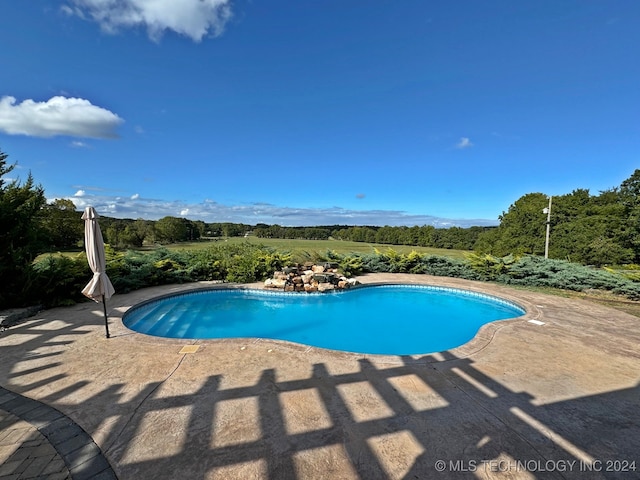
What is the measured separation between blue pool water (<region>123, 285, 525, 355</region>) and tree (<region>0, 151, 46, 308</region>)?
263 centimetres

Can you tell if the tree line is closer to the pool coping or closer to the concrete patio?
the concrete patio

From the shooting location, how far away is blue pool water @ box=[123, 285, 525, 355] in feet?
22.1

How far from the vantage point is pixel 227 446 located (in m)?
2.46

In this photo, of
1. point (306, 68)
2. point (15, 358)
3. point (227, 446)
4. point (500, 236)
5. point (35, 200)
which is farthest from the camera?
point (500, 236)

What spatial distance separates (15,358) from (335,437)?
17.3 ft

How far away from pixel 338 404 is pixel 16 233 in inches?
357

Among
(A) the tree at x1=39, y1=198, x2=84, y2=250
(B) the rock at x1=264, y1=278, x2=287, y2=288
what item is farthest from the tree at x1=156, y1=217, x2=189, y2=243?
(B) the rock at x1=264, y1=278, x2=287, y2=288

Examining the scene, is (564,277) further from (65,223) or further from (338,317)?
(65,223)

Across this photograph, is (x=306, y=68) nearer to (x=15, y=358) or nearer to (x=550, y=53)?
(x=550, y=53)

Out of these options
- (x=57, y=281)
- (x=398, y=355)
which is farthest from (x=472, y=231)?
(x=57, y=281)

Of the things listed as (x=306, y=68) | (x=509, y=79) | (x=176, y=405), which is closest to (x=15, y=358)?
(x=176, y=405)

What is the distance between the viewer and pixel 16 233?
267 inches

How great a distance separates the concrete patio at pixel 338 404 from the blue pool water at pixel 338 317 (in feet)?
6.02

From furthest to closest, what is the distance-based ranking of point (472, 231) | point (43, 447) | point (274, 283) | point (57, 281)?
point (472, 231)
point (274, 283)
point (57, 281)
point (43, 447)
